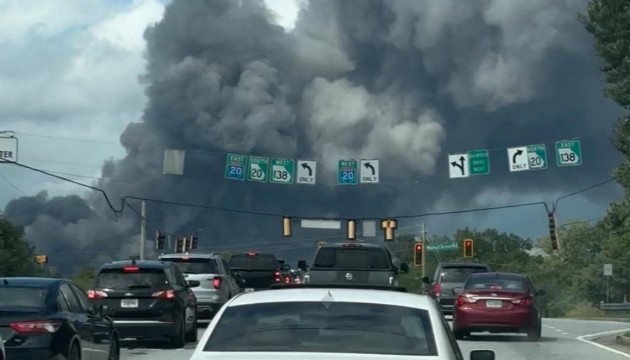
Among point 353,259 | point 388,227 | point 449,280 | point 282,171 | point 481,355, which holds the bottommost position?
point 481,355

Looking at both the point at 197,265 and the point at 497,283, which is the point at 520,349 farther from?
the point at 197,265

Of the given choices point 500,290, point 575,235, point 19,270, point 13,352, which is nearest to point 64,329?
point 13,352

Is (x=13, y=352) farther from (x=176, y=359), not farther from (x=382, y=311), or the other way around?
(x=382, y=311)

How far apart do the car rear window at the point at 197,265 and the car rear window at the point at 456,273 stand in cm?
856

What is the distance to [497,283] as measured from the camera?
26.4 metres

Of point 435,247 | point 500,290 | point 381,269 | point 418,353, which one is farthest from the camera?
point 435,247

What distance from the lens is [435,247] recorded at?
90.9 m

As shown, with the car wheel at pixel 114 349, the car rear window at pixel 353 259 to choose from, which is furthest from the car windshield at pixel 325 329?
the car rear window at pixel 353 259

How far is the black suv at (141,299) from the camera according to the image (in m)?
21.6

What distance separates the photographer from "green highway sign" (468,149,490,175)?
44.0 m

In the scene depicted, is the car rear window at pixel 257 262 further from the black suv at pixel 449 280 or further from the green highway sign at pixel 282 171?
the green highway sign at pixel 282 171

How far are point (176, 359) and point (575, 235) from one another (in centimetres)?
10085

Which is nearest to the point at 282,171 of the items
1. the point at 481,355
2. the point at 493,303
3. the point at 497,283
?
the point at 497,283

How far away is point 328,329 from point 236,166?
1603 inches
